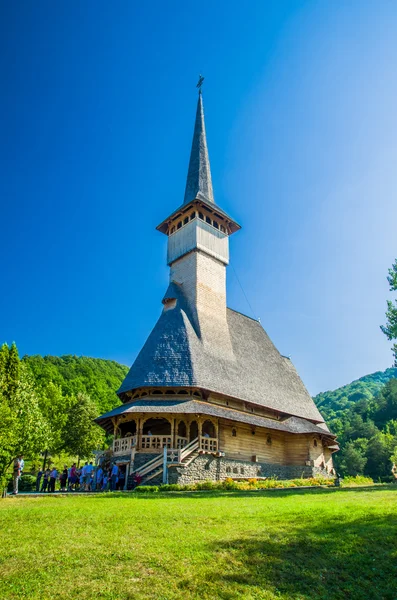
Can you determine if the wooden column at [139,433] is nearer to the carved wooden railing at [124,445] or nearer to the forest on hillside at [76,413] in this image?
the carved wooden railing at [124,445]

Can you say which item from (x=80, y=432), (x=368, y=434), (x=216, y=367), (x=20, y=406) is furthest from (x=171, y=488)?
(x=368, y=434)

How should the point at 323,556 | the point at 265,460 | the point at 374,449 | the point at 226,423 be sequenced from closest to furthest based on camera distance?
the point at 323,556 < the point at 226,423 < the point at 265,460 < the point at 374,449

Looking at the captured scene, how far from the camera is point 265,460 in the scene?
28.4 meters

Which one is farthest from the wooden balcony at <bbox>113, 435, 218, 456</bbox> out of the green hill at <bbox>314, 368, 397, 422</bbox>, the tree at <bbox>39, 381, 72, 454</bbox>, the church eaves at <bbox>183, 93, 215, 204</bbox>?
the green hill at <bbox>314, 368, 397, 422</bbox>

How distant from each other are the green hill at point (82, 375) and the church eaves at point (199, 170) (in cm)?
3452

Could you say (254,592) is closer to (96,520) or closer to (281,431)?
(96,520)

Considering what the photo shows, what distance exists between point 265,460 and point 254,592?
77.2ft

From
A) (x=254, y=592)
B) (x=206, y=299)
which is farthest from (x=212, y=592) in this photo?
(x=206, y=299)

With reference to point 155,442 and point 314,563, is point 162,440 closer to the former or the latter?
point 155,442

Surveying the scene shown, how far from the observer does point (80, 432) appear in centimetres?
4325

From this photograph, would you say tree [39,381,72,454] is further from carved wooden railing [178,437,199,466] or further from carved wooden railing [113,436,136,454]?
carved wooden railing [178,437,199,466]

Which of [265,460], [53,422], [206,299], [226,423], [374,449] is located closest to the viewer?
[226,423]

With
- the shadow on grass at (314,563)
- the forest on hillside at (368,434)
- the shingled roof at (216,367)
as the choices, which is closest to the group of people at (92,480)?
the shingled roof at (216,367)

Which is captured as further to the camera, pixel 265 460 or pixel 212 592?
pixel 265 460
